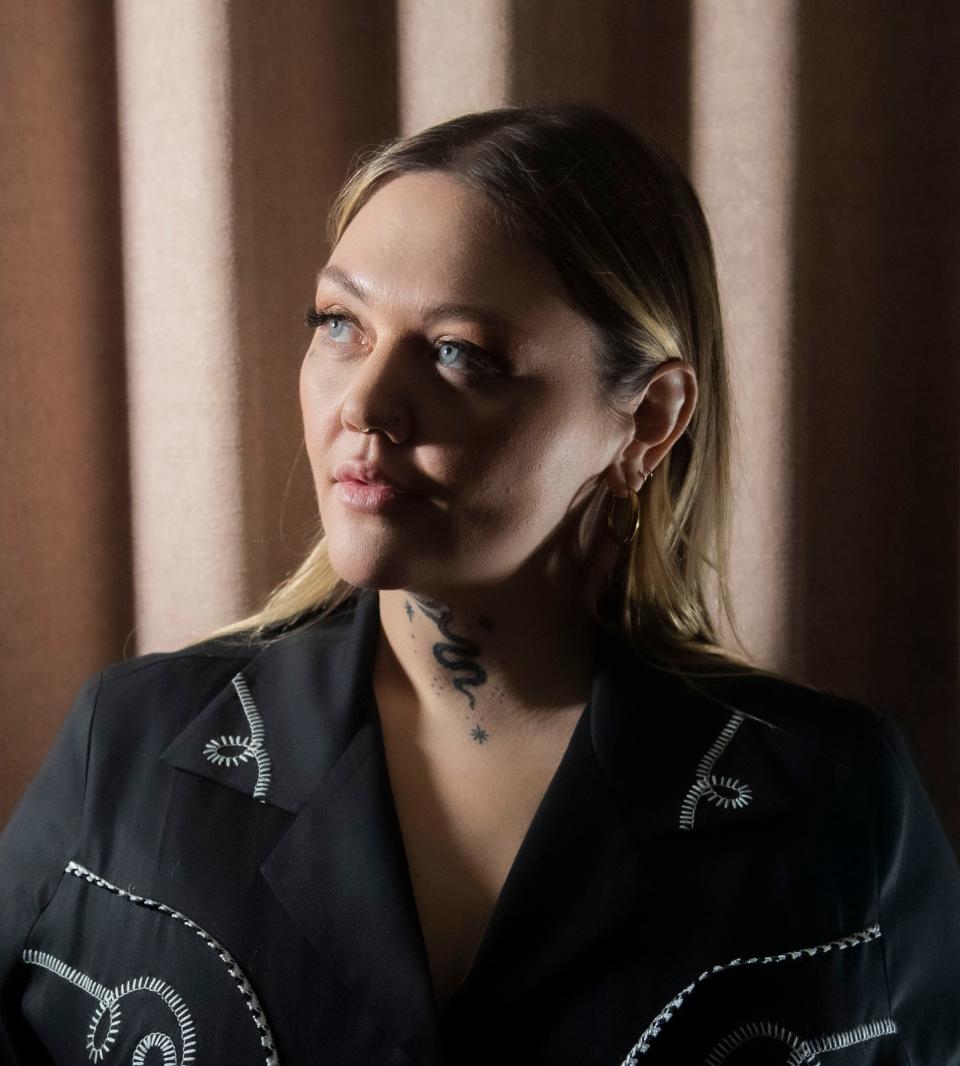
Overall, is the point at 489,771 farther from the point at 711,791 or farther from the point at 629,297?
→ the point at 629,297

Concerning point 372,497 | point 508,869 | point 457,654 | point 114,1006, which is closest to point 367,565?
point 372,497

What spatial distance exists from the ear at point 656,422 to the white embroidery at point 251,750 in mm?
340

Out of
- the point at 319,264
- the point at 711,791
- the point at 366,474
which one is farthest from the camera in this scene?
the point at 319,264

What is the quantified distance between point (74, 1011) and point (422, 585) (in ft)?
1.33

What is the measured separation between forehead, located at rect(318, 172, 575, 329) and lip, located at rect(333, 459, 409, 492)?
0.12 meters

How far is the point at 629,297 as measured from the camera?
90 cm

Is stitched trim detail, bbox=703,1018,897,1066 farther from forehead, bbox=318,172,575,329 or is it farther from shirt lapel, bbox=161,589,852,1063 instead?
forehead, bbox=318,172,575,329

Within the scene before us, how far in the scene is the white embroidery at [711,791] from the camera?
926mm

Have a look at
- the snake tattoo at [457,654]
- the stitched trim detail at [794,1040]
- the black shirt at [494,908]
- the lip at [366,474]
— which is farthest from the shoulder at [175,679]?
the stitched trim detail at [794,1040]

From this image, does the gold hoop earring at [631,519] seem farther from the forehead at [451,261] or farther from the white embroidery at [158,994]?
the white embroidery at [158,994]

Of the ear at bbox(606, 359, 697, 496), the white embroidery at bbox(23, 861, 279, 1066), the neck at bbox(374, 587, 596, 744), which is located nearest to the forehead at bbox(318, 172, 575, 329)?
the ear at bbox(606, 359, 697, 496)

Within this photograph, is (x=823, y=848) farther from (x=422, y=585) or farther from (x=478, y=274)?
(x=478, y=274)

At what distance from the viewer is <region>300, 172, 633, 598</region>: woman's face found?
0.85 meters

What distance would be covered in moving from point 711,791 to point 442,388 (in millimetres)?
374
